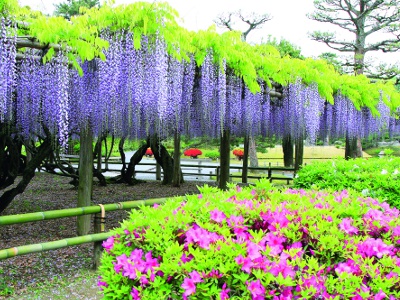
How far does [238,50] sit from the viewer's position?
579cm

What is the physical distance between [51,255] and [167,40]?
2.93 meters

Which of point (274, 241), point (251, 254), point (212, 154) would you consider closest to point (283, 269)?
point (251, 254)

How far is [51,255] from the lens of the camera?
507cm

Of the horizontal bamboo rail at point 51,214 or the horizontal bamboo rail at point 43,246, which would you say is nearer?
the horizontal bamboo rail at point 43,246

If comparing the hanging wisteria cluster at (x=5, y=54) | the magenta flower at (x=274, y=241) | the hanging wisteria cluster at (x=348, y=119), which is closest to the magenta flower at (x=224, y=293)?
the magenta flower at (x=274, y=241)

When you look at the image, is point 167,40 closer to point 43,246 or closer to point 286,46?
point 43,246

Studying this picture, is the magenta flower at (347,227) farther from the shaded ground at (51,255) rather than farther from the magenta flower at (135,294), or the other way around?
the shaded ground at (51,255)

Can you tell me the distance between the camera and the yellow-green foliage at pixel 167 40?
4.14 m

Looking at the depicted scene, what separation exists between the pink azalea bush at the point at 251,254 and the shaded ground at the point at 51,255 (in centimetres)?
219

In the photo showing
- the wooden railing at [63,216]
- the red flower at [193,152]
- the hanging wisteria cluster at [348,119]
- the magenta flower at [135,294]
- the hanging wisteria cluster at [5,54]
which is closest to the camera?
the magenta flower at [135,294]

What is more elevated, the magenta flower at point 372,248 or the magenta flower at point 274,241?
the magenta flower at point 274,241

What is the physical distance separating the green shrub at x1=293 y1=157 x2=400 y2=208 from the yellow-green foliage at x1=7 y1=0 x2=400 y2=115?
1.53 meters

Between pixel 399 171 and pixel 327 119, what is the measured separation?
473 cm

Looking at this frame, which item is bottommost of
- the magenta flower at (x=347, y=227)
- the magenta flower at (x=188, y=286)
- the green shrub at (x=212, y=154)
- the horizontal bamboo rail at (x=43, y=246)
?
the horizontal bamboo rail at (x=43, y=246)
